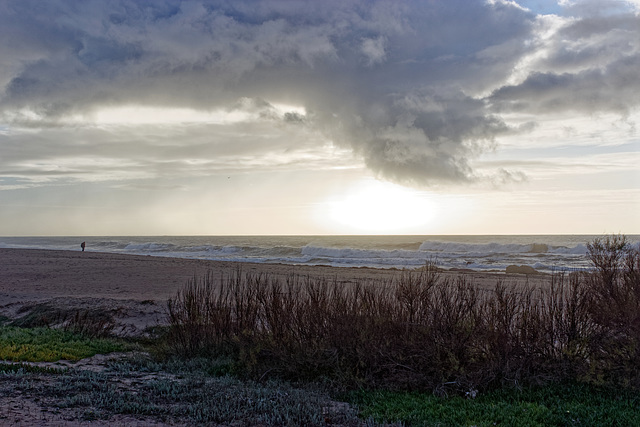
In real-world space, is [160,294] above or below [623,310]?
below

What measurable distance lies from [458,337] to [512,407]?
153cm

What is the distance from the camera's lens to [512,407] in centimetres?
726

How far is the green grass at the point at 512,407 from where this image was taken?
22.4 ft

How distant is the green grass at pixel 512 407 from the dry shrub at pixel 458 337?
0.99 feet

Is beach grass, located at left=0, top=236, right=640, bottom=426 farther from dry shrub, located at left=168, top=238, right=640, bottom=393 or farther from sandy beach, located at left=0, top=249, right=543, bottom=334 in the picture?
sandy beach, located at left=0, top=249, right=543, bottom=334

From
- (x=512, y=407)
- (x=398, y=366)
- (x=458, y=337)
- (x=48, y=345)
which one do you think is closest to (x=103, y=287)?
(x=48, y=345)

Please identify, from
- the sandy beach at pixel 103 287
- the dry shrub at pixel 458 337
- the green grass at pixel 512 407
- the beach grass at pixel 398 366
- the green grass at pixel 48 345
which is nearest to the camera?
the green grass at pixel 512 407

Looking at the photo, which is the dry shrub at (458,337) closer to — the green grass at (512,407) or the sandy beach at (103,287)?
the green grass at (512,407)

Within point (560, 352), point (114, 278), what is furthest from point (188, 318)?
point (114, 278)

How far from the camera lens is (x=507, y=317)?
885 cm

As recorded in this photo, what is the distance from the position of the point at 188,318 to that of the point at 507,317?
6486 mm

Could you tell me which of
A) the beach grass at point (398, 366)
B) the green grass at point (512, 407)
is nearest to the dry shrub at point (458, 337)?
the beach grass at point (398, 366)

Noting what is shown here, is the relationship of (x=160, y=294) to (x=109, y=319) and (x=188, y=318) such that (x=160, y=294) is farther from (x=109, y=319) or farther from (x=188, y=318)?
(x=188, y=318)

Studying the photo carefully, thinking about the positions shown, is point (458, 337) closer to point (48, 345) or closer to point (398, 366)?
point (398, 366)
